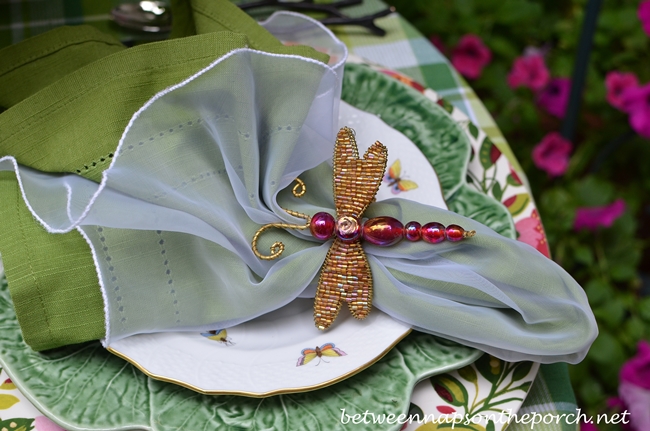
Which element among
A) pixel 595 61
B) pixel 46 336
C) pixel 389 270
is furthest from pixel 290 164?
pixel 595 61

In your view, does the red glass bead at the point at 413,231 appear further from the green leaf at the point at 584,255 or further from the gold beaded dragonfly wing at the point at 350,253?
the green leaf at the point at 584,255

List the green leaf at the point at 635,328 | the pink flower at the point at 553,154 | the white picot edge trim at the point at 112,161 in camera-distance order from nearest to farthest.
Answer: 1. the white picot edge trim at the point at 112,161
2. the green leaf at the point at 635,328
3. the pink flower at the point at 553,154

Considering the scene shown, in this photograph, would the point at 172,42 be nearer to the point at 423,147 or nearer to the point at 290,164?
the point at 290,164

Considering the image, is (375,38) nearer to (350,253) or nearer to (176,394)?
(350,253)

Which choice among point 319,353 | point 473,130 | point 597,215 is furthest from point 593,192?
point 319,353

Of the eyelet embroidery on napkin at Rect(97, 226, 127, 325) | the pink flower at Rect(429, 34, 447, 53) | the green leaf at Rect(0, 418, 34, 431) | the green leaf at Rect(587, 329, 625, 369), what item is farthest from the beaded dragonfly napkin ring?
the pink flower at Rect(429, 34, 447, 53)

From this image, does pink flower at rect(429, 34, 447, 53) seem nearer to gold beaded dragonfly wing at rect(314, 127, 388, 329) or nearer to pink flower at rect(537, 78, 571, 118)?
pink flower at rect(537, 78, 571, 118)

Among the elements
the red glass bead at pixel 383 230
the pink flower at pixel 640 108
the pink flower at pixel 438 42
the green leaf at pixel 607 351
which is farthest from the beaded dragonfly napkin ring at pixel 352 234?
the pink flower at pixel 438 42
